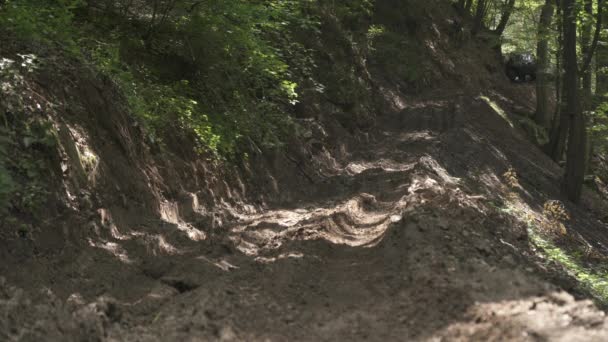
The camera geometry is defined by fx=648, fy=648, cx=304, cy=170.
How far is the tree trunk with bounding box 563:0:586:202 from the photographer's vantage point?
622 inches

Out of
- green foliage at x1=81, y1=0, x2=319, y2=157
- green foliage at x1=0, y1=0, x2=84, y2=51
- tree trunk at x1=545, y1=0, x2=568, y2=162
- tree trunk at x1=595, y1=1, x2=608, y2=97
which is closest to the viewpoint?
green foliage at x1=0, y1=0, x2=84, y2=51

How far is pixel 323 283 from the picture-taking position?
6.24 meters

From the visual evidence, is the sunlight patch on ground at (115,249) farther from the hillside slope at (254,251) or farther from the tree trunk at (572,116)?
the tree trunk at (572,116)

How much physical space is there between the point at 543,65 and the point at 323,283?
18450 millimetres

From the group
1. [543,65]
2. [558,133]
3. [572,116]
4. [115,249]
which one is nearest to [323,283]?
[115,249]

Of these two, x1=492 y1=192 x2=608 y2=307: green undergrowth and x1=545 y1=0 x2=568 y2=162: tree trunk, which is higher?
x1=545 y1=0 x2=568 y2=162: tree trunk

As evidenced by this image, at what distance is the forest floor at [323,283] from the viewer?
15.5ft

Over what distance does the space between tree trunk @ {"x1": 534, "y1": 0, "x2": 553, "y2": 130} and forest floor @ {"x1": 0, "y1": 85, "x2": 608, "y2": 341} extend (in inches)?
Answer: 431

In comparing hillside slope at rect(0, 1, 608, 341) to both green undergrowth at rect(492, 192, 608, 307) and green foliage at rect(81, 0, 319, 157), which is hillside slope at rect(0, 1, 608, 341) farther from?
green foliage at rect(81, 0, 319, 157)

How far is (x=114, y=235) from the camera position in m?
7.00

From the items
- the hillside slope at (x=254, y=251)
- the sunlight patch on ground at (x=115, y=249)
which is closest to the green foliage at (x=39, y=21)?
the hillside slope at (x=254, y=251)

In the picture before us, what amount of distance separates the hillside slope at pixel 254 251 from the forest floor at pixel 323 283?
0.07ft

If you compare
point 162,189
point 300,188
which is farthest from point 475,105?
point 162,189

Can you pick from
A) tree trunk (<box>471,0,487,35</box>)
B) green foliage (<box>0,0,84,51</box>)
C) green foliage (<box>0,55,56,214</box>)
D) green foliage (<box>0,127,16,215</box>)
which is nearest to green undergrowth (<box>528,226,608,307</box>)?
green foliage (<box>0,55,56,214</box>)
